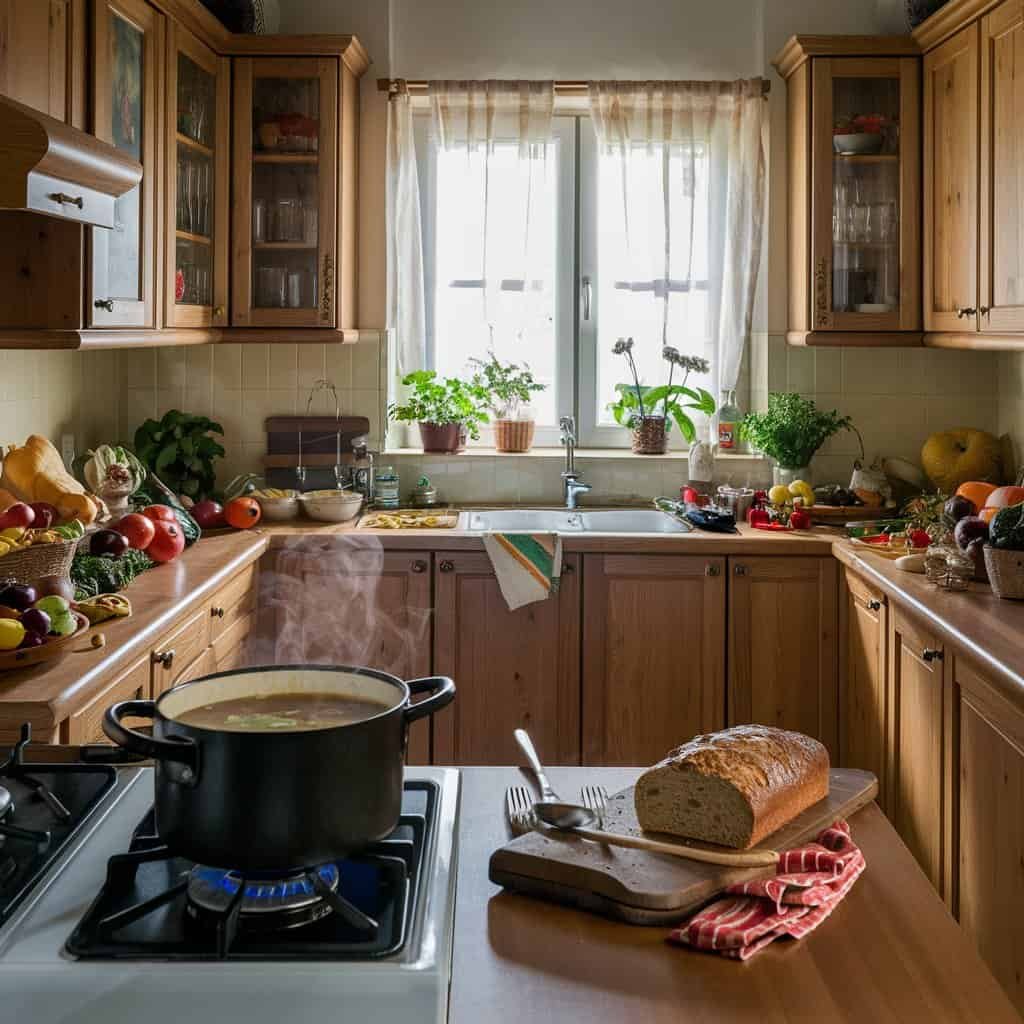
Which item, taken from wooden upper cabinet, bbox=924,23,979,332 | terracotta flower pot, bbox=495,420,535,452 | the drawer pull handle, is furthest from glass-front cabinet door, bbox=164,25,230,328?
wooden upper cabinet, bbox=924,23,979,332

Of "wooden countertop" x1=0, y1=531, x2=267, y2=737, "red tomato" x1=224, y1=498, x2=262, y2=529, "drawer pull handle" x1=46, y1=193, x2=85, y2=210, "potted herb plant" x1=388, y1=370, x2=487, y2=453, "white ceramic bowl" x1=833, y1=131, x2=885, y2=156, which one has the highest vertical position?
"white ceramic bowl" x1=833, y1=131, x2=885, y2=156

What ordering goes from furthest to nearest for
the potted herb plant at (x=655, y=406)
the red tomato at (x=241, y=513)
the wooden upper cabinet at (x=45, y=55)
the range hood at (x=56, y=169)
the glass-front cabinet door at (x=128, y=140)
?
the potted herb plant at (x=655, y=406)
the red tomato at (x=241, y=513)
the glass-front cabinet door at (x=128, y=140)
the wooden upper cabinet at (x=45, y=55)
the range hood at (x=56, y=169)

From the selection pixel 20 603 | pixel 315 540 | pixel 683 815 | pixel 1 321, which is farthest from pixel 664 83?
pixel 683 815

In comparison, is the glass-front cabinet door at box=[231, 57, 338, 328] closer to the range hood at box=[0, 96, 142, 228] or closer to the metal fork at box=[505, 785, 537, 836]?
the range hood at box=[0, 96, 142, 228]

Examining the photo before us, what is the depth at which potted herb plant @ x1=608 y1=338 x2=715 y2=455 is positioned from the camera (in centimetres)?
450

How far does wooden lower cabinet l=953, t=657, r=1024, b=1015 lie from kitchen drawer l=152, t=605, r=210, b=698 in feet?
5.31

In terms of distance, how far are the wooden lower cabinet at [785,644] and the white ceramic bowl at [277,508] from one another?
4.62 feet

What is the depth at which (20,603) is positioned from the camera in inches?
90.2

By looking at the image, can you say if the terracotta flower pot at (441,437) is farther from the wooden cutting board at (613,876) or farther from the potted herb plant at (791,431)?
the wooden cutting board at (613,876)

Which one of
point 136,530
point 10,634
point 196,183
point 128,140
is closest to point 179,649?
point 136,530

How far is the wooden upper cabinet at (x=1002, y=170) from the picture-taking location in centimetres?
338

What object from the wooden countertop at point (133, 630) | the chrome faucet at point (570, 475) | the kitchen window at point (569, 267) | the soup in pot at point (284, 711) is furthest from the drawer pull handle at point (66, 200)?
the kitchen window at point (569, 267)

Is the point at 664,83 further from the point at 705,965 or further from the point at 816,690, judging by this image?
the point at 705,965

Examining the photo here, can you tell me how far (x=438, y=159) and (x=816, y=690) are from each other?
7.21 ft
